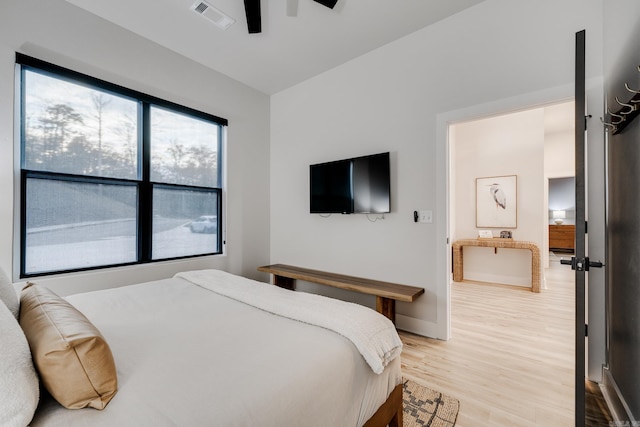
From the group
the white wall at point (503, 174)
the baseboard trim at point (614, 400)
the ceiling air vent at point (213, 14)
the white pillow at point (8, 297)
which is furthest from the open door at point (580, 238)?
the white wall at point (503, 174)

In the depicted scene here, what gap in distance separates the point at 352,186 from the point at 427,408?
6.93 ft

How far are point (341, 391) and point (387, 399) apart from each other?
1.40 ft

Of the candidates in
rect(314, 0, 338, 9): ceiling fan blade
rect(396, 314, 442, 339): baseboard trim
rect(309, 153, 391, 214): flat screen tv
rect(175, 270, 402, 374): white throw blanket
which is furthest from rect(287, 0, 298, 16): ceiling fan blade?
rect(396, 314, 442, 339): baseboard trim

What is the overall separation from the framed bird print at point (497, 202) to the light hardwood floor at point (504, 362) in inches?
60.7

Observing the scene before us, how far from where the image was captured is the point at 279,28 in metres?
2.72

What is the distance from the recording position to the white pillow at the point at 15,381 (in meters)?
0.63

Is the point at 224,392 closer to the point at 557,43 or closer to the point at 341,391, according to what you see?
the point at 341,391

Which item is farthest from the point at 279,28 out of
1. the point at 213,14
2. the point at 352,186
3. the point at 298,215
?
the point at 298,215

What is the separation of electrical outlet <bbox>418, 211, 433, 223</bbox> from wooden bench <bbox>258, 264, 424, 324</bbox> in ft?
2.19

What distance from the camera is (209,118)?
3420 mm

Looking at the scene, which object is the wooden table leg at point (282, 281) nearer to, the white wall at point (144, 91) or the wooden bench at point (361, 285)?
the wooden bench at point (361, 285)

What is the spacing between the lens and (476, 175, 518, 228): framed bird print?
472cm

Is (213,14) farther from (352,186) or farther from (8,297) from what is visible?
(8,297)

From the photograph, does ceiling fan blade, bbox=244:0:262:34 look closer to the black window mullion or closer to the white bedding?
the black window mullion
